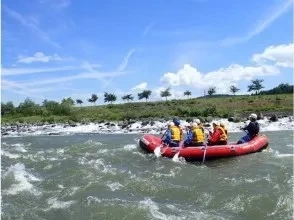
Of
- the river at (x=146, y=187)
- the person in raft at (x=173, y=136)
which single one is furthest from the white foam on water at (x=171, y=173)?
the person in raft at (x=173, y=136)

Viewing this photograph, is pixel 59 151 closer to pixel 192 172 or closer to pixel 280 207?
pixel 192 172

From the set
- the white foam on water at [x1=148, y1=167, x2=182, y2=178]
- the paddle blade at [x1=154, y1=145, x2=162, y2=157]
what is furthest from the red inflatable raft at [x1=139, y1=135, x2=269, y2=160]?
the white foam on water at [x1=148, y1=167, x2=182, y2=178]

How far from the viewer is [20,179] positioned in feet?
48.4

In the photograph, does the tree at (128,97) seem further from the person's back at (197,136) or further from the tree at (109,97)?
the person's back at (197,136)

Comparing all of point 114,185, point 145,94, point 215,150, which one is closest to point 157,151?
point 215,150

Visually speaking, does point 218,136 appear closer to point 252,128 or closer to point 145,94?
point 252,128

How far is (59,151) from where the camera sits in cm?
2238

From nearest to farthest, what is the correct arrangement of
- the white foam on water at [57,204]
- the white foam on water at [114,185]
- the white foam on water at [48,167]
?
the white foam on water at [57,204], the white foam on water at [114,185], the white foam on water at [48,167]

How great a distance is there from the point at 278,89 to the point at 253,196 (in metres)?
90.6

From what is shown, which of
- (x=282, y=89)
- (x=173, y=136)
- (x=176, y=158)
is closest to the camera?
(x=176, y=158)

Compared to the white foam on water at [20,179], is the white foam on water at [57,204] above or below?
below

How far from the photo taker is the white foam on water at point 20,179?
43.2ft

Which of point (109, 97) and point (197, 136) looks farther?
point (109, 97)

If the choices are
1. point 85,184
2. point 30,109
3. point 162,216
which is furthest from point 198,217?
point 30,109
